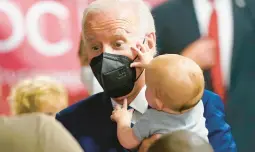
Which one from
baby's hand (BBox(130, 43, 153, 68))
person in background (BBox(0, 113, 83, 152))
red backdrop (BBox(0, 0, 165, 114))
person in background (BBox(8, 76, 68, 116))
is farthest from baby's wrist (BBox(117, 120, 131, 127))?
red backdrop (BBox(0, 0, 165, 114))

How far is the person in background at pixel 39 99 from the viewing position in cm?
227

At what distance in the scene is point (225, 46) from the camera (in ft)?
10.3

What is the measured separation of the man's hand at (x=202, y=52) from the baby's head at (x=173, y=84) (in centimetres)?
150

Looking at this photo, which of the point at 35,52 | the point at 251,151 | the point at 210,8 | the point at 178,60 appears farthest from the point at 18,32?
the point at 178,60

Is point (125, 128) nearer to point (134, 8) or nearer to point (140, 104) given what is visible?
point (140, 104)

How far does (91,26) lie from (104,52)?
7 cm

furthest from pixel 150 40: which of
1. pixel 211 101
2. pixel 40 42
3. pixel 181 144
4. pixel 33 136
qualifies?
pixel 40 42

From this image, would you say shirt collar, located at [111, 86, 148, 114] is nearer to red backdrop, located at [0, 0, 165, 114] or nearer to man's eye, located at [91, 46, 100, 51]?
man's eye, located at [91, 46, 100, 51]

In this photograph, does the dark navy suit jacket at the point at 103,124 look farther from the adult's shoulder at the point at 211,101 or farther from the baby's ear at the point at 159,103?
the baby's ear at the point at 159,103

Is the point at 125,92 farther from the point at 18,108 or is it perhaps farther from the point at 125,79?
the point at 18,108

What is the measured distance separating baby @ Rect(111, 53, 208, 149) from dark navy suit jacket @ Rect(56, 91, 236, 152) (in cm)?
9

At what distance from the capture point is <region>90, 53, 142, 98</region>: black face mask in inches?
62.8

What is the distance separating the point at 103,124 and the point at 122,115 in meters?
0.11

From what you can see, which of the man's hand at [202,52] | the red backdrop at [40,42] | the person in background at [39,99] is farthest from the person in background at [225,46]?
the person in background at [39,99]
